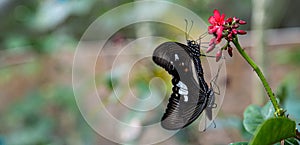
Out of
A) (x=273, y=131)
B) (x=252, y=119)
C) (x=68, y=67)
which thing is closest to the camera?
(x=273, y=131)

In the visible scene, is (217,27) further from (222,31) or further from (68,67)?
(68,67)

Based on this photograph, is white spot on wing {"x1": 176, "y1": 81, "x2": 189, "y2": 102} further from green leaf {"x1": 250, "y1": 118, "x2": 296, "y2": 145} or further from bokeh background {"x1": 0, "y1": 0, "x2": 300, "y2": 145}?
bokeh background {"x1": 0, "y1": 0, "x2": 300, "y2": 145}

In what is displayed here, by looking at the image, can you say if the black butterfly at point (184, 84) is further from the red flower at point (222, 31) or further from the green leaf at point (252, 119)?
the green leaf at point (252, 119)

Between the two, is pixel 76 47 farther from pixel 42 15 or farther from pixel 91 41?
pixel 42 15

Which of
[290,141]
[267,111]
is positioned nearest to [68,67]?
[267,111]

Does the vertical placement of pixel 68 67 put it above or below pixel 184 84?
above

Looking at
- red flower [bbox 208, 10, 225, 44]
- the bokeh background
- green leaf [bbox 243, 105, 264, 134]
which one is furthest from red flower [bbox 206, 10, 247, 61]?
the bokeh background
